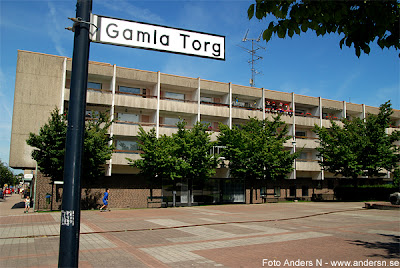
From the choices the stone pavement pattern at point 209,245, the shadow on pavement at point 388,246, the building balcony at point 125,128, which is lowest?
the stone pavement pattern at point 209,245

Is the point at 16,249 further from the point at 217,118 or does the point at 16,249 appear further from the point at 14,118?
the point at 217,118

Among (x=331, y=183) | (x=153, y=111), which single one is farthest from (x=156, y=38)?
(x=331, y=183)

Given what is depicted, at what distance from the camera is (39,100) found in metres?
29.3

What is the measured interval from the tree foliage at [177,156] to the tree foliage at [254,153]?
270 cm

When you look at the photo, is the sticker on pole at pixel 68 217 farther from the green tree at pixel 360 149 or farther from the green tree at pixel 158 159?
the green tree at pixel 360 149

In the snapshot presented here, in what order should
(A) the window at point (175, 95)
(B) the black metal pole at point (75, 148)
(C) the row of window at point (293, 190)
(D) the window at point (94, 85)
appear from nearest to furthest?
(B) the black metal pole at point (75, 148), (D) the window at point (94, 85), (A) the window at point (175, 95), (C) the row of window at point (293, 190)

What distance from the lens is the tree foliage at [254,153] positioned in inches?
1241

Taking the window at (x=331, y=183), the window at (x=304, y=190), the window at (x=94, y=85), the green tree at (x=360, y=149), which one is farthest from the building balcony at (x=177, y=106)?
the window at (x=331, y=183)

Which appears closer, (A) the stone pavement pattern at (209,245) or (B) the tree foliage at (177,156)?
(A) the stone pavement pattern at (209,245)

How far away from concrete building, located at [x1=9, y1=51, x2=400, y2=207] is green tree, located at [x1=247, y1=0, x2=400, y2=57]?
24.0 meters

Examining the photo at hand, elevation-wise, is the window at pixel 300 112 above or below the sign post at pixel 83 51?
above

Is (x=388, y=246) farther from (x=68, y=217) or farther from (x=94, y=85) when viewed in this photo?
(x=94, y=85)

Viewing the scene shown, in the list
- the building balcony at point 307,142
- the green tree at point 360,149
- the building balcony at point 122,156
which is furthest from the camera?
the building balcony at point 307,142

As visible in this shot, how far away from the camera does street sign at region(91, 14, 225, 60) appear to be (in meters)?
3.28
